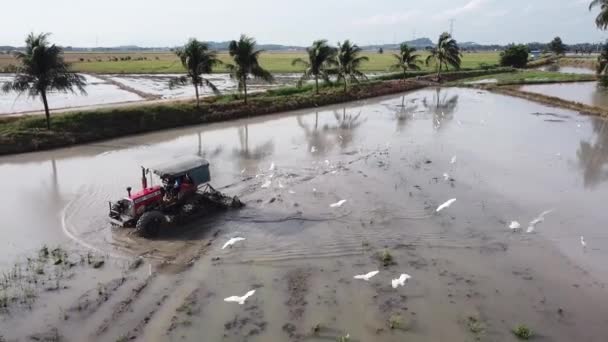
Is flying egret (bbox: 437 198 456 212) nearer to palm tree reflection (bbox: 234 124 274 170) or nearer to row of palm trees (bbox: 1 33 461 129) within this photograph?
palm tree reflection (bbox: 234 124 274 170)

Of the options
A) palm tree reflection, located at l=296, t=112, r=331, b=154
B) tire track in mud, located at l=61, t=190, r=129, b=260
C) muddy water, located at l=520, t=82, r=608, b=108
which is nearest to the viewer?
tire track in mud, located at l=61, t=190, r=129, b=260

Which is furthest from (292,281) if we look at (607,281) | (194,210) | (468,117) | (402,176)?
(468,117)

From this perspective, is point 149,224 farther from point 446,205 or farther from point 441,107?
point 441,107

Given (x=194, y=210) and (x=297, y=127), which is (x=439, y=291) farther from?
(x=297, y=127)

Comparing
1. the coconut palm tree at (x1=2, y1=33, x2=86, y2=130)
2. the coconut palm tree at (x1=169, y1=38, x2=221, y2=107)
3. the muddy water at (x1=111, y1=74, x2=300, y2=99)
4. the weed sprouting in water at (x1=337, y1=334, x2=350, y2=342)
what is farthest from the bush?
the weed sprouting in water at (x1=337, y1=334, x2=350, y2=342)

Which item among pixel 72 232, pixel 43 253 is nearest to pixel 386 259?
pixel 43 253

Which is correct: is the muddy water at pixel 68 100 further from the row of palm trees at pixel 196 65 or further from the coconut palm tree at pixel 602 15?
the coconut palm tree at pixel 602 15

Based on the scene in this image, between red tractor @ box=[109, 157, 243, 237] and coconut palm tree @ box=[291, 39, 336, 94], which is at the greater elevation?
coconut palm tree @ box=[291, 39, 336, 94]

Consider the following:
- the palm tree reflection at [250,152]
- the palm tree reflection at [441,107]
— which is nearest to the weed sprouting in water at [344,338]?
the palm tree reflection at [250,152]
